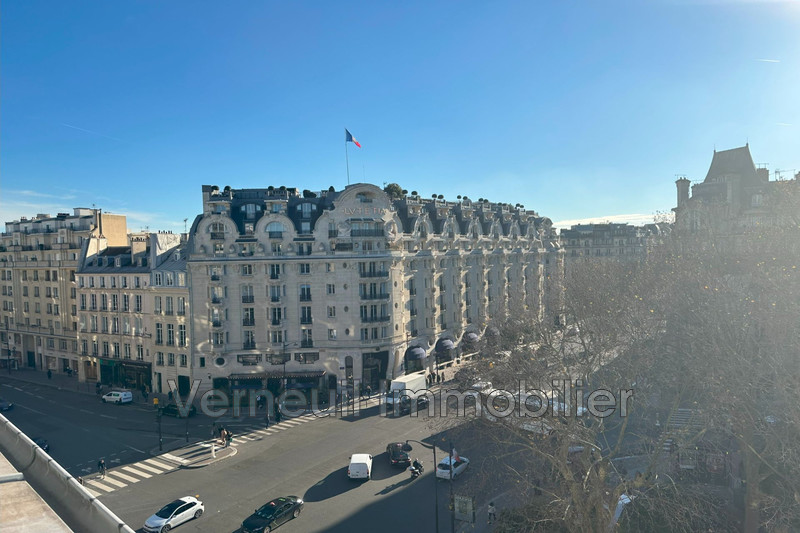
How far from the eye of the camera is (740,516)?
26.9 meters

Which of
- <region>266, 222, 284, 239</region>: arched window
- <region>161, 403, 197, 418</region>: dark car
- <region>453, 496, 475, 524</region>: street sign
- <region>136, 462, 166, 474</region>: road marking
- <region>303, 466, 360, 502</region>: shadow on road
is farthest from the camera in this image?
<region>266, 222, 284, 239</region>: arched window

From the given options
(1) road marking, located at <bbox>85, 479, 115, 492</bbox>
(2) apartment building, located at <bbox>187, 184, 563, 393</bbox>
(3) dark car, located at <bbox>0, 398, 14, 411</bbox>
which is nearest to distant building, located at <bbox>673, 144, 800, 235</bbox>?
(2) apartment building, located at <bbox>187, 184, 563, 393</bbox>

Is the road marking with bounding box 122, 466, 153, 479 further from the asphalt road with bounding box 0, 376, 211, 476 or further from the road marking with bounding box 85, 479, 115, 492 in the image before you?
the road marking with bounding box 85, 479, 115, 492

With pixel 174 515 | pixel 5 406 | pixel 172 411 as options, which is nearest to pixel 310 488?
pixel 174 515

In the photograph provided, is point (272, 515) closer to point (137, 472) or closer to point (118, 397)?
point (137, 472)

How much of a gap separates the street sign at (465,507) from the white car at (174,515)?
1429cm

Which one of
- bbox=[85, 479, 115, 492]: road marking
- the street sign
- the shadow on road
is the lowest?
the shadow on road

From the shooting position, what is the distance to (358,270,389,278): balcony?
178ft

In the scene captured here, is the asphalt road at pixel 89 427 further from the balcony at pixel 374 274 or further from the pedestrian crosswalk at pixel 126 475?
the balcony at pixel 374 274

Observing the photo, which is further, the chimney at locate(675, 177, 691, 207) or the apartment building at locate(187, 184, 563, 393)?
the chimney at locate(675, 177, 691, 207)

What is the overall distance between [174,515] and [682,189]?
82685 mm

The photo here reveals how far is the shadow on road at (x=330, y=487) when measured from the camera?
30.5 metres

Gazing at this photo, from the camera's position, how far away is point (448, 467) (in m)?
31.8

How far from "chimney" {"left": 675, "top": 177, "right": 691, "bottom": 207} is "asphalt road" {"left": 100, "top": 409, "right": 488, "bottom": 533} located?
62615mm
